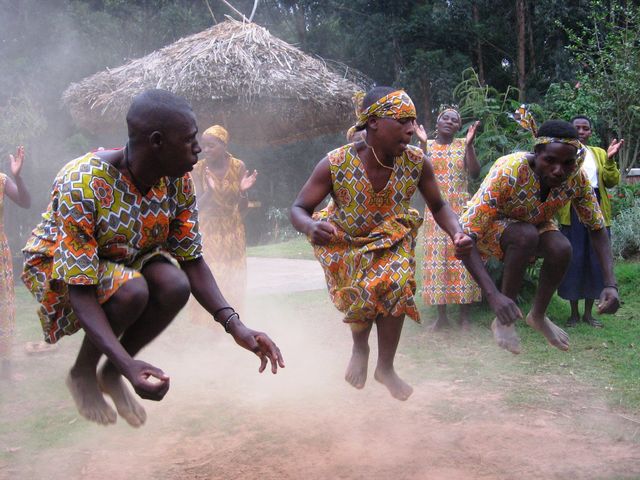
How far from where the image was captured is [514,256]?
4.75 m

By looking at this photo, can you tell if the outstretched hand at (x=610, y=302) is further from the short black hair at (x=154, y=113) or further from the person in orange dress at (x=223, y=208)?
the person in orange dress at (x=223, y=208)

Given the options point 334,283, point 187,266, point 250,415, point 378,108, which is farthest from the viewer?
point 250,415

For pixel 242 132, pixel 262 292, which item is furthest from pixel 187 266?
pixel 242 132

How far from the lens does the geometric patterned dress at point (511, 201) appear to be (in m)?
4.69

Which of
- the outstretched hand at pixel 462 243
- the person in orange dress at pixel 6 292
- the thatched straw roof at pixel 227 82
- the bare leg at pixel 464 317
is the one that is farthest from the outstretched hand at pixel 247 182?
the outstretched hand at pixel 462 243

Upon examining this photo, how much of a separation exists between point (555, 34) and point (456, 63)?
219 centimetres

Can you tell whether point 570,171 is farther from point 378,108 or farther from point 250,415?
point 250,415

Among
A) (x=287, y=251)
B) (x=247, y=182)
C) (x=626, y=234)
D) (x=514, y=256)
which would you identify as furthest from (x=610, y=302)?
(x=287, y=251)

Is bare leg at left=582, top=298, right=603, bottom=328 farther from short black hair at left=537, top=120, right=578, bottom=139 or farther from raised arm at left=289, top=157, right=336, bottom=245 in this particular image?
raised arm at left=289, top=157, right=336, bottom=245

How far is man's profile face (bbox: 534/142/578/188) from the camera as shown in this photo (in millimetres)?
4465

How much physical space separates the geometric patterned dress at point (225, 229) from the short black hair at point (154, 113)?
14.0 feet

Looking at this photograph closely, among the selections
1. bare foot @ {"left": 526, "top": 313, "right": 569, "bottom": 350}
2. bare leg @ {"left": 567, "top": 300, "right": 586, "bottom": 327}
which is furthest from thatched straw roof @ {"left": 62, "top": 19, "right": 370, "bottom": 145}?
bare foot @ {"left": 526, "top": 313, "right": 569, "bottom": 350}

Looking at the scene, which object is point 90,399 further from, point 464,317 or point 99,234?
point 464,317

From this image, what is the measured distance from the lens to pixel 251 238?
18531mm
